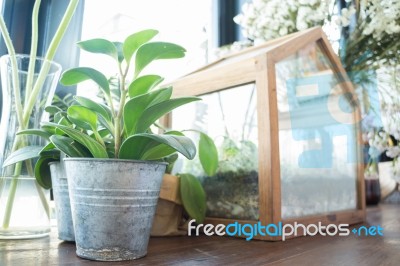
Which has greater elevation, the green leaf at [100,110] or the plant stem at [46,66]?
the plant stem at [46,66]

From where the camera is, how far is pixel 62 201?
2.22ft

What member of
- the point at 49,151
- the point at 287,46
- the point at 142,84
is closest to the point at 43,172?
the point at 49,151

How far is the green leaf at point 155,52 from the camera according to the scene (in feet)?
1.79

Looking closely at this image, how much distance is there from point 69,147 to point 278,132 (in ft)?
1.37

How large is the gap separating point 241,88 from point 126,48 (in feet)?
1.07

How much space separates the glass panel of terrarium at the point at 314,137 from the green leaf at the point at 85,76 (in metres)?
0.40

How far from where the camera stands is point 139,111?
0.54 m

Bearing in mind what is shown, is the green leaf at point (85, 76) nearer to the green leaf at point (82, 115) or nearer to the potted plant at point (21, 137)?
the green leaf at point (82, 115)

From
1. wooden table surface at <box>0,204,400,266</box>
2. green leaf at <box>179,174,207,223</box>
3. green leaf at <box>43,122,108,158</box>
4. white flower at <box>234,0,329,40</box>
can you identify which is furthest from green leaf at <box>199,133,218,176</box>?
white flower at <box>234,0,329,40</box>

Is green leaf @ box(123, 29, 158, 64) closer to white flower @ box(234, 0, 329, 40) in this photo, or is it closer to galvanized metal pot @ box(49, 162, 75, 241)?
galvanized metal pot @ box(49, 162, 75, 241)

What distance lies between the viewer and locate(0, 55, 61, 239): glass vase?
69 cm

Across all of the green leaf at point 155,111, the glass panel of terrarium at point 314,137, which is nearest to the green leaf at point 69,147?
the green leaf at point 155,111

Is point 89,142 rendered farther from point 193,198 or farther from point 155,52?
point 193,198

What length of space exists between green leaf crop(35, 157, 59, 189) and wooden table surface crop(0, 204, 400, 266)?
109mm
